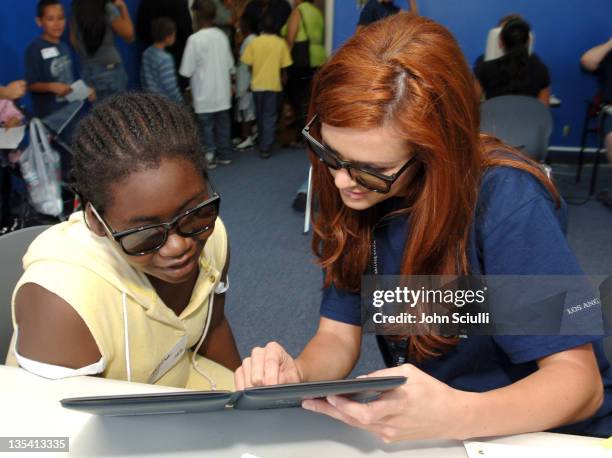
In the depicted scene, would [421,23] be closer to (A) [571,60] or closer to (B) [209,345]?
(B) [209,345]

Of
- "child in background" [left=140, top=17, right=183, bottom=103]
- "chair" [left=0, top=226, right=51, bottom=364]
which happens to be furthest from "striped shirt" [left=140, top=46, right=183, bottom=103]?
"chair" [left=0, top=226, right=51, bottom=364]

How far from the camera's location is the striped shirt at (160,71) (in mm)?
5004

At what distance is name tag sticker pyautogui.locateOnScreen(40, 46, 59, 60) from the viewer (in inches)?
158

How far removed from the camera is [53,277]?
108 cm

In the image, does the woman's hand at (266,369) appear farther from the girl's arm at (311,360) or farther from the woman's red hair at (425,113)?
the woman's red hair at (425,113)

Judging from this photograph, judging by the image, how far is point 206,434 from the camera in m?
0.99

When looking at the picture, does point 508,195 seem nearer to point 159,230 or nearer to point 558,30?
point 159,230

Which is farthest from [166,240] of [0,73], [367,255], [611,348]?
[0,73]

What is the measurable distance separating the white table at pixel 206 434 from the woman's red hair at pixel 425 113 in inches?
12.8

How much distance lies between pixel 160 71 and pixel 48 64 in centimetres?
115

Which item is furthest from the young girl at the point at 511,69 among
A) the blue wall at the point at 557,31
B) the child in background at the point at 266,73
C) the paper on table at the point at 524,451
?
the paper on table at the point at 524,451

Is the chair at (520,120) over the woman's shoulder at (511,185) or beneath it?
beneath

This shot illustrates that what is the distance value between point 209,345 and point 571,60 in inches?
203

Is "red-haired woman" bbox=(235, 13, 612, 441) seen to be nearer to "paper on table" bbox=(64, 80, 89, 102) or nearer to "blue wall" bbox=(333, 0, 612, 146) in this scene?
"paper on table" bbox=(64, 80, 89, 102)
